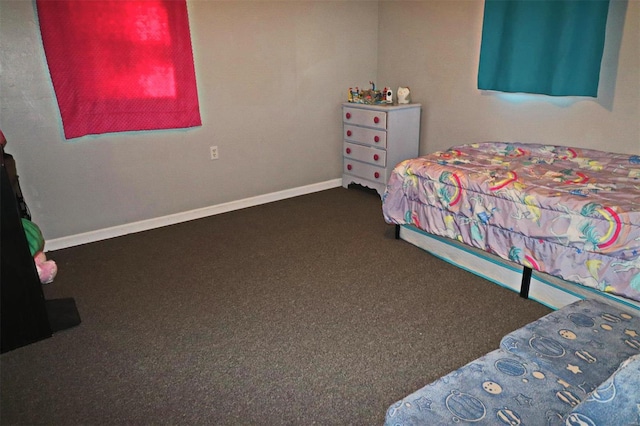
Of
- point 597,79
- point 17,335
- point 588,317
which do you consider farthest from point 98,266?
point 597,79

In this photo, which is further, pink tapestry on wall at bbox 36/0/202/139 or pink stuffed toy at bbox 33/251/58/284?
pink tapestry on wall at bbox 36/0/202/139

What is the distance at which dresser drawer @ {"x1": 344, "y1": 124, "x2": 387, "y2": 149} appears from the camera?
3895 mm

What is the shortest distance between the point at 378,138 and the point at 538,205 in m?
1.89

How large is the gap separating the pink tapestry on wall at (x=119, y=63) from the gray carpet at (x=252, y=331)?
92cm

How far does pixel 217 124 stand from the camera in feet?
12.0

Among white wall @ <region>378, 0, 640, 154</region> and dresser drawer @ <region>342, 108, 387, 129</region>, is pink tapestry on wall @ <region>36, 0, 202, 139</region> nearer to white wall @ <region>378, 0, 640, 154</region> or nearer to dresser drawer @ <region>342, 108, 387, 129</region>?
dresser drawer @ <region>342, 108, 387, 129</region>

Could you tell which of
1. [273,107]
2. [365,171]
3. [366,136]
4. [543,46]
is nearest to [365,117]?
[366,136]

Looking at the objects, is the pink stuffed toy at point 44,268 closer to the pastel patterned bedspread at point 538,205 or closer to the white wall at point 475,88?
the pastel patterned bedspread at point 538,205

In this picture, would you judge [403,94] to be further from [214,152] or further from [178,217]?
[178,217]

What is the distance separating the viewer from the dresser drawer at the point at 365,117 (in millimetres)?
3846

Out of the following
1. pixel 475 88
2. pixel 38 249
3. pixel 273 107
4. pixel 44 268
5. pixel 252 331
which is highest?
pixel 475 88

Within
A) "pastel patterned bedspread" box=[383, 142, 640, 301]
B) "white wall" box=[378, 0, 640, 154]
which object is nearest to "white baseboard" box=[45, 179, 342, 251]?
"white wall" box=[378, 0, 640, 154]

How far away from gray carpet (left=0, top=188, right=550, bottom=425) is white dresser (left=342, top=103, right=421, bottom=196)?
96cm

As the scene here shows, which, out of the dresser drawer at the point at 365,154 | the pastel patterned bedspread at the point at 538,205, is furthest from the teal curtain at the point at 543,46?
the dresser drawer at the point at 365,154
